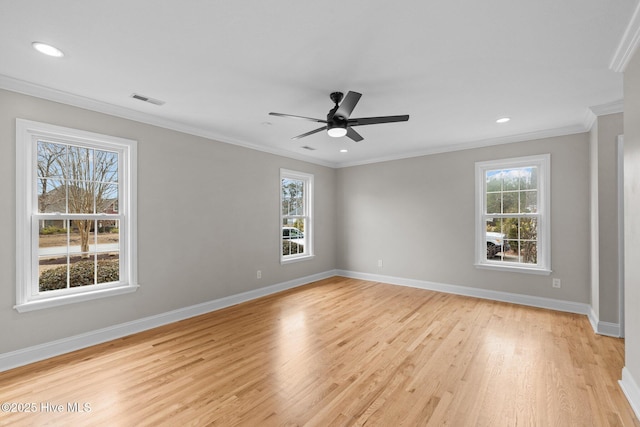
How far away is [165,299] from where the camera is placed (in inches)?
148

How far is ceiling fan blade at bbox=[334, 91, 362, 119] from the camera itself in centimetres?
244

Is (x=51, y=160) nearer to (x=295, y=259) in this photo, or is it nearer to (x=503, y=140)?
(x=295, y=259)

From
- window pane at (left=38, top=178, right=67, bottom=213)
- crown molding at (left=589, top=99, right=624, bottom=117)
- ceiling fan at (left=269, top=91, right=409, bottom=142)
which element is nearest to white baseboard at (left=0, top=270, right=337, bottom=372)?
window pane at (left=38, top=178, right=67, bottom=213)

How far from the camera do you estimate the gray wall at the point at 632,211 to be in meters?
2.08

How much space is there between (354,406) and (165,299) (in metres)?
2.77

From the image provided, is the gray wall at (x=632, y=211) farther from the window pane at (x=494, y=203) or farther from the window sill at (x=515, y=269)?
the window pane at (x=494, y=203)

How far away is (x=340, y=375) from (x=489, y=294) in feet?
11.2

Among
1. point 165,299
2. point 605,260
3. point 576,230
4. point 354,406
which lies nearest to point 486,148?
point 576,230

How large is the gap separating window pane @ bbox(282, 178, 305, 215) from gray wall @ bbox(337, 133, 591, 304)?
104 centimetres

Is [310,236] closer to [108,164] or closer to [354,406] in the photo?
[108,164]

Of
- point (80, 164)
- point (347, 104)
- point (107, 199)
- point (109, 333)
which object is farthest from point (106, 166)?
point (347, 104)

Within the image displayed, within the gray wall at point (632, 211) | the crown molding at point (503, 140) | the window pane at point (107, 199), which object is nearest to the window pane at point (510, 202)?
the crown molding at point (503, 140)

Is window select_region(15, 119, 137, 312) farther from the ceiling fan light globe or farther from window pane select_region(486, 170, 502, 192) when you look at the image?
window pane select_region(486, 170, 502, 192)

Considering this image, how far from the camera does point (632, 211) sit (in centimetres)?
219
